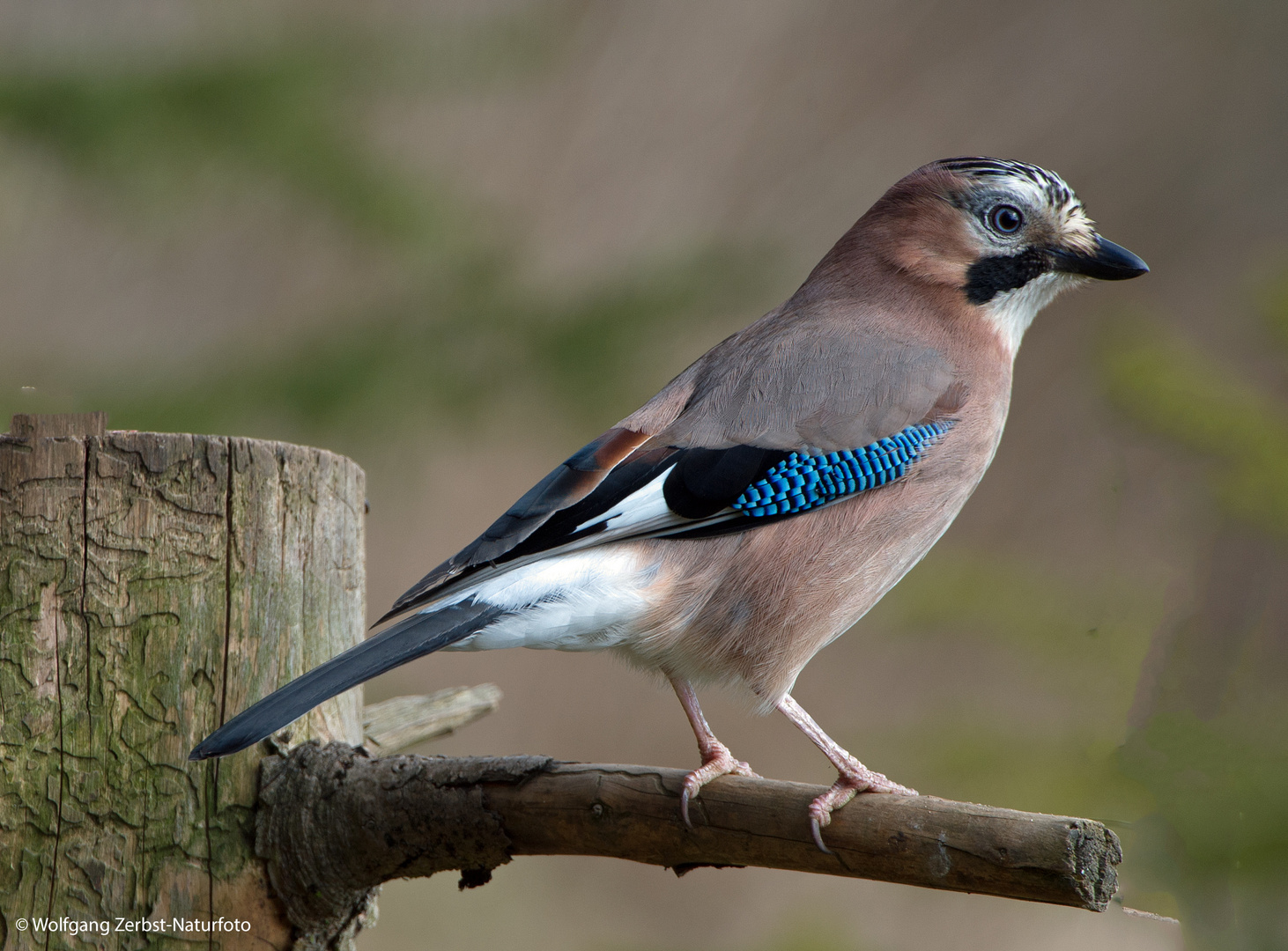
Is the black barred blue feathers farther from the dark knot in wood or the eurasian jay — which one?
the dark knot in wood

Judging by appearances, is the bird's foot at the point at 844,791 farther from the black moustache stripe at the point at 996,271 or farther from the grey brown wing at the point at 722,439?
the black moustache stripe at the point at 996,271

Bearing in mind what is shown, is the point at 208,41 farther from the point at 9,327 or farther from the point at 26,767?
the point at 26,767

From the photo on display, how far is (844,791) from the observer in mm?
2342

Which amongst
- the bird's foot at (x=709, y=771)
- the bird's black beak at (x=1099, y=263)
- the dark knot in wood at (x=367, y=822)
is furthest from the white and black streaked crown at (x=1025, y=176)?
the dark knot in wood at (x=367, y=822)

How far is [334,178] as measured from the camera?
5.30 m

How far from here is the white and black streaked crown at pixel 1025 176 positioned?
10.6ft

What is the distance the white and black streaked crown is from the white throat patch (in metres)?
0.20

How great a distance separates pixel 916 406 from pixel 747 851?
1201 millimetres

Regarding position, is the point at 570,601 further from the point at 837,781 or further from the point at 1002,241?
the point at 1002,241

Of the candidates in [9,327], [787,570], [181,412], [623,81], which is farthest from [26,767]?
[623,81]

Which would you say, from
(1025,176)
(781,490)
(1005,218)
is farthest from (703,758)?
(1025,176)

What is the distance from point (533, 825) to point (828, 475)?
1.02 metres

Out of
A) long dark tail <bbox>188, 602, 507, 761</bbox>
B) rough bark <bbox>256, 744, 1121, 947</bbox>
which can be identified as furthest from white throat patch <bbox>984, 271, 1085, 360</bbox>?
long dark tail <bbox>188, 602, 507, 761</bbox>

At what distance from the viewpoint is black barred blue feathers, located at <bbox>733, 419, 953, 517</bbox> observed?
2.71m
